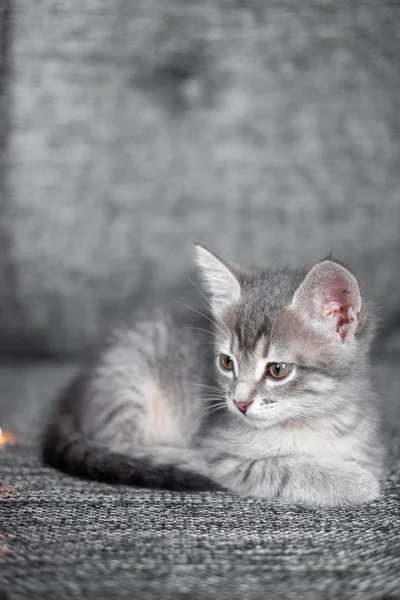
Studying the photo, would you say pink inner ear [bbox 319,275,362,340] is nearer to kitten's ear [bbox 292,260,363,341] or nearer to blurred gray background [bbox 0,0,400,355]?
kitten's ear [bbox 292,260,363,341]

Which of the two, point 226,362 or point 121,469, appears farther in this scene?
point 226,362

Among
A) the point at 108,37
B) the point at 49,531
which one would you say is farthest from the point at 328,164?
the point at 49,531

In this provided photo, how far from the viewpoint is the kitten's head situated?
4.52 ft

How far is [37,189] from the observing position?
2133 millimetres

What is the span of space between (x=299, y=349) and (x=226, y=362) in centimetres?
17

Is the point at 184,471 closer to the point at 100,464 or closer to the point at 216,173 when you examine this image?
the point at 100,464

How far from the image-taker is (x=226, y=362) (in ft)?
4.93

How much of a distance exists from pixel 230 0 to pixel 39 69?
21.4 inches

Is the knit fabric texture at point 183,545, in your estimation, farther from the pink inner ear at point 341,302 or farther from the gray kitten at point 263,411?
the pink inner ear at point 341,302

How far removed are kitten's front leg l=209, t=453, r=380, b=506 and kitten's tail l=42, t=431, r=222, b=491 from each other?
→ 0.19 ft

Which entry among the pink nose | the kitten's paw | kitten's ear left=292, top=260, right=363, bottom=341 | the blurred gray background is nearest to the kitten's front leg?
the kitten's paw

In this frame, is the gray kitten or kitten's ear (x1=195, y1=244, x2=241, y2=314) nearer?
the gray kitten

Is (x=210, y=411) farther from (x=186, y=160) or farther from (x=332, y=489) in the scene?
(x=186, y=160)

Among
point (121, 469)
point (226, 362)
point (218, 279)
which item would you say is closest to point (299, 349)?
point (226, 362)
